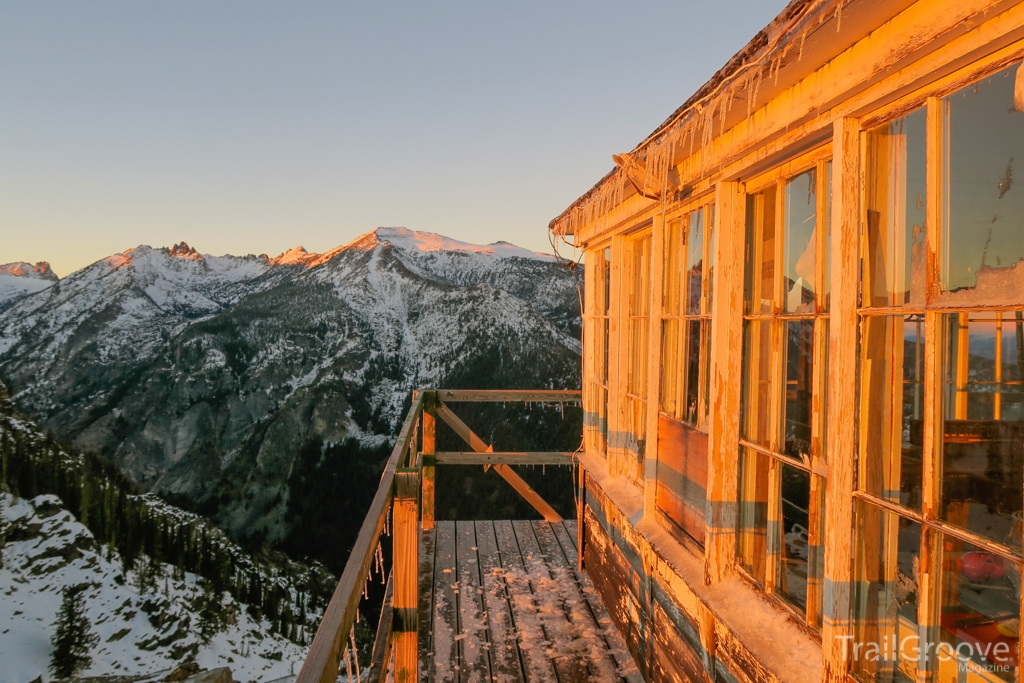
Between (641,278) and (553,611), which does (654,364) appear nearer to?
(641,278)

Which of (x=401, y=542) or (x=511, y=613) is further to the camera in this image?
(x=511, y=613)

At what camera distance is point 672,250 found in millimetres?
2588

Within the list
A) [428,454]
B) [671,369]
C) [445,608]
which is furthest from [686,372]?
[428,454]

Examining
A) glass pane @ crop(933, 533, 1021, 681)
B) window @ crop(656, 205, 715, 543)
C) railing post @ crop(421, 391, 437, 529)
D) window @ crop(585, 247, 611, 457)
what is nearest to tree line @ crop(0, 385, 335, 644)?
railing post @ crop(421, 391, 437, 529)

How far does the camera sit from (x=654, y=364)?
8.72 feet

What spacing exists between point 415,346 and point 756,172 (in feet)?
93.3

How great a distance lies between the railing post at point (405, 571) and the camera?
211cm

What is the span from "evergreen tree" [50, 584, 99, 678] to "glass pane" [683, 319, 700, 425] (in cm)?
2328

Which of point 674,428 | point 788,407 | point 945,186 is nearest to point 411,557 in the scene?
point 674,428

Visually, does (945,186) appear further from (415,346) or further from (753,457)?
(415,346)

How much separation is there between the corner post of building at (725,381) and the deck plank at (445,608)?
1.78 meters

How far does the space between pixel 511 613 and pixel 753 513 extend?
2.28 metres

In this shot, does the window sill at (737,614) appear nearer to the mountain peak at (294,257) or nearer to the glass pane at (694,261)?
the glass pane at (694,261)

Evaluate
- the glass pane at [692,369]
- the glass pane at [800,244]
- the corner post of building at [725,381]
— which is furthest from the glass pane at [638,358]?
the glass pane at [800,244]
